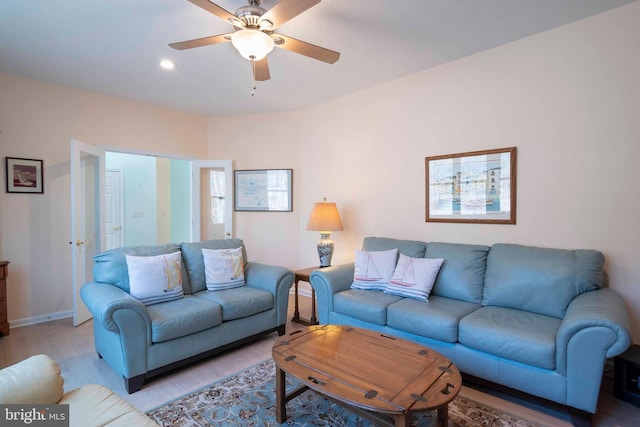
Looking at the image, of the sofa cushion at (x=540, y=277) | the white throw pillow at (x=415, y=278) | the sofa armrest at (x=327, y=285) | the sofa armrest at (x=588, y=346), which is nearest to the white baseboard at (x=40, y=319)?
the sofa armrest at (x=327, y=285)

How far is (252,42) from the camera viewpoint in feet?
6.72

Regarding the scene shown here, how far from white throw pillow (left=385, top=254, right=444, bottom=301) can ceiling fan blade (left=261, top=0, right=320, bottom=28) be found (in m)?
2.18

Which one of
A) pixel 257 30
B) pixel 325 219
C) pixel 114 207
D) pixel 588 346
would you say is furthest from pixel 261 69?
pixel 114 207

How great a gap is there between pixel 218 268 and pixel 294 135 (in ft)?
7.72

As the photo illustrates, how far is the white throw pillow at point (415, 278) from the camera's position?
9.12 feet

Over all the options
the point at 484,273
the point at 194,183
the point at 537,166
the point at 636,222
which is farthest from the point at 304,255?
the point at 636,222

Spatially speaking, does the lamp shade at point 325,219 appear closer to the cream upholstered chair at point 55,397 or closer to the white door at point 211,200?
the white door at point 211,200

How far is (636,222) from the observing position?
2.32m

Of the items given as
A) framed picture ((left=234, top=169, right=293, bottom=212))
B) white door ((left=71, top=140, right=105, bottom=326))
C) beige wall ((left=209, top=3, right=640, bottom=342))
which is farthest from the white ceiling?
framed picture ((left=234, top=169, right=293, bottom=212))

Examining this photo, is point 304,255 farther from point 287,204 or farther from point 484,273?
point 484,273

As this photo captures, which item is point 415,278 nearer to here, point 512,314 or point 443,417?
point 512,314

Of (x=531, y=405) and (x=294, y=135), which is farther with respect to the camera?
(x=294, y=135)

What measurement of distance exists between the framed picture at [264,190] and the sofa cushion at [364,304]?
204 cm

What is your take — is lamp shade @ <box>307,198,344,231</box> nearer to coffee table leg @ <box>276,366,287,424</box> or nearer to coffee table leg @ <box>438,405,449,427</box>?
coffee table leg @ <box>276,366,287,424</box>
